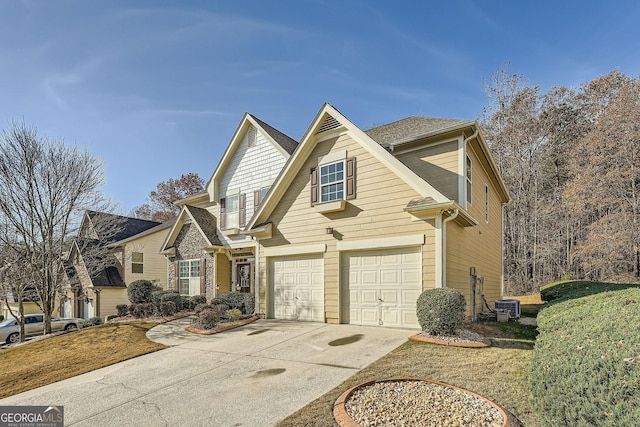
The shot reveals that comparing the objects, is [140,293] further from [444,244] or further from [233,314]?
[444,244]

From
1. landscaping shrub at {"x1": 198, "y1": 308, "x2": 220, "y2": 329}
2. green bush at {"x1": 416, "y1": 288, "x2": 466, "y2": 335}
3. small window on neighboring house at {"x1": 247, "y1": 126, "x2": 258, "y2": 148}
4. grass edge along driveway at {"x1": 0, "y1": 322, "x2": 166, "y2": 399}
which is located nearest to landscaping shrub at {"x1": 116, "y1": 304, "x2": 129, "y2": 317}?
grass edge along driveway at {"x1": 0, "y1": 322, "x2": 166, "y2": 399}

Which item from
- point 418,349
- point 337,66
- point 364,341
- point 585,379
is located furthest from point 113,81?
point 585,379

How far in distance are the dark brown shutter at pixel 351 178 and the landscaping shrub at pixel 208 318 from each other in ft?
20.7

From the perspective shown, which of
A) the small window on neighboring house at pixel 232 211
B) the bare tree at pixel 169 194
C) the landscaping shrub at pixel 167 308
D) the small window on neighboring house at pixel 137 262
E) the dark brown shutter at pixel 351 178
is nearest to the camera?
the dark brown shutter at pixel 351 178

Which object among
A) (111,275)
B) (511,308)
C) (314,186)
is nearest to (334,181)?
(314,186)

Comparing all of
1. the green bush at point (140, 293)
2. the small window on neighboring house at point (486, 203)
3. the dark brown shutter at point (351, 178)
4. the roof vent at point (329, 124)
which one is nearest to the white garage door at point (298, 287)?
the dark brown shutter at point (351, 178)

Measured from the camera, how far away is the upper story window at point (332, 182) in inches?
447

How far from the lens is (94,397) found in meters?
6.07

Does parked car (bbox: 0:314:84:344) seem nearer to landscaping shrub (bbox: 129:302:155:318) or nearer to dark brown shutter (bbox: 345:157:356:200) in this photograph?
landscaping shrub (bbox: 129:302:155:318)

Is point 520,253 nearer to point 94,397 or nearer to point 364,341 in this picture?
point 364,341

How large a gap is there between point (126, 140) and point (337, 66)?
9335mm

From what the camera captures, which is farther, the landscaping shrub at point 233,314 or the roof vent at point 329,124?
the landscaping shrub at point 233,314

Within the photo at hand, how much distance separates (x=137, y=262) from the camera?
77.5 feet

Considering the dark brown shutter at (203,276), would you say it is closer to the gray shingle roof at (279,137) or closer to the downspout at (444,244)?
the gray shingle roof at (279,137)
